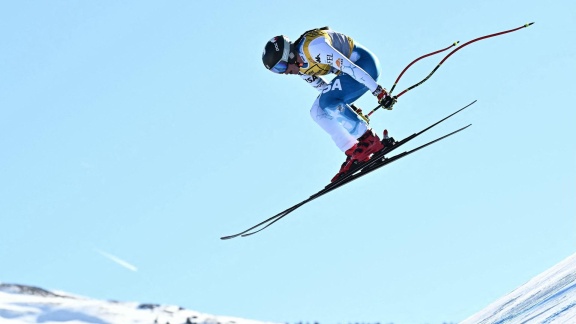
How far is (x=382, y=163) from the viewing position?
44.7 ft

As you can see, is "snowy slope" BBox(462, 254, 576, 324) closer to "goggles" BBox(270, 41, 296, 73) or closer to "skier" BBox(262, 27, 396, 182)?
"skier" BBox(262, 27, 396, 182)

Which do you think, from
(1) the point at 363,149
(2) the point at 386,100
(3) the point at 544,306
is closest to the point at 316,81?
(1) the point at 363,149

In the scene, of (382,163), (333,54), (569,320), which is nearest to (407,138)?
(382,163)

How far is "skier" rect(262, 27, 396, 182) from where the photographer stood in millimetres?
13180

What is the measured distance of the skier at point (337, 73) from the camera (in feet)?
43.2

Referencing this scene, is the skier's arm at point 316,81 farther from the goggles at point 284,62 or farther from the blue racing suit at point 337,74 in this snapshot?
the goggles at point 284,62

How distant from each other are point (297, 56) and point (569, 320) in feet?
18.5

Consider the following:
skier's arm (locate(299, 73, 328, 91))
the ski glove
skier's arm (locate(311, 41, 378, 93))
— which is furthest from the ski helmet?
the ski glove

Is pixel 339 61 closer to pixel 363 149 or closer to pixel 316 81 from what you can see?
pixel 316 81

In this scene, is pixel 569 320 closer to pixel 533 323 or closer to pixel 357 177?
pixel 533 323

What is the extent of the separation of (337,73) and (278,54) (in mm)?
1034

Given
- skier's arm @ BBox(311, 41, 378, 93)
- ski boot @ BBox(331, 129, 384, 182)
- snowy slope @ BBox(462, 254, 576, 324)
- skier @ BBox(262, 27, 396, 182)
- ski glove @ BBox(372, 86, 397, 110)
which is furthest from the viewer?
ski boot @ BBox(331, 129, 384, 182)

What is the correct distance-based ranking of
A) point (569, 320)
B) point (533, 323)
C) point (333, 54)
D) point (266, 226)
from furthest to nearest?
point (266, 226)
point (333, 54)
point (533, 323)
point (569, 320)

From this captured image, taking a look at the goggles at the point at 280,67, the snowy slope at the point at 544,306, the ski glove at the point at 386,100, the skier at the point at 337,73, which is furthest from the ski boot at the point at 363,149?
the snowy slope at the point at 544,306
